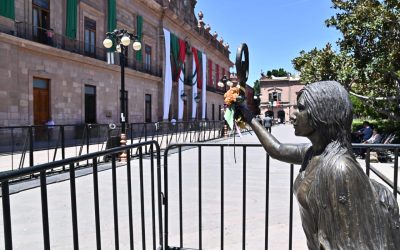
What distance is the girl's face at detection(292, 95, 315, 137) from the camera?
1.37 m

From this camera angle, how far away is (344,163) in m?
1.20

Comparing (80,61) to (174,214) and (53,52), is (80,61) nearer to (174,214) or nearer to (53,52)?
(53,52)

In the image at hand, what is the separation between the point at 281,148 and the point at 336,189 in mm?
715

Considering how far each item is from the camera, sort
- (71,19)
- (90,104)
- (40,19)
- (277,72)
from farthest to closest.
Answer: (277,72) → (90,104) → (71,19) → (40,19)

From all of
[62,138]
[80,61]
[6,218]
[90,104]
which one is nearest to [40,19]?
[80,61]

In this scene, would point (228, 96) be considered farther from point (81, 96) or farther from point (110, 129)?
point (81, 96)

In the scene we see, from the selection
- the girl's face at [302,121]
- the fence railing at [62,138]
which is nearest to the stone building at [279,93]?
the fence railing at [62,138]

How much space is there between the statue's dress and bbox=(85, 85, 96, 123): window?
800 inches

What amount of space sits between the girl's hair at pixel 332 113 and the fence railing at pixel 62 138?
7.24 m

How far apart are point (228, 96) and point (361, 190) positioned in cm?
104

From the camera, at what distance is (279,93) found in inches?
3123

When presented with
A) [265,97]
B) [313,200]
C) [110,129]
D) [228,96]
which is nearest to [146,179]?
[110,129]

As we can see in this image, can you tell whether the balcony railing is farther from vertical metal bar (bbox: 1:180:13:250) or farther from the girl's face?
the girl's face

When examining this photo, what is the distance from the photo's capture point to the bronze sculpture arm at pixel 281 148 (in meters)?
1.81
